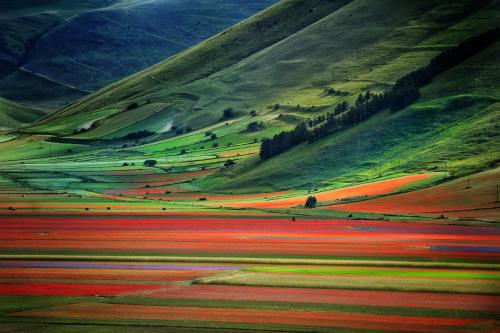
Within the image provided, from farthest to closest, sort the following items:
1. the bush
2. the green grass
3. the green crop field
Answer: the bush, the green grass, the green crop field

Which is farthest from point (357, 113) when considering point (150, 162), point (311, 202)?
point (311, 202)

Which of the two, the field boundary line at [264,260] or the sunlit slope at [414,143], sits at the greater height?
the sunlit slope at [414,143]

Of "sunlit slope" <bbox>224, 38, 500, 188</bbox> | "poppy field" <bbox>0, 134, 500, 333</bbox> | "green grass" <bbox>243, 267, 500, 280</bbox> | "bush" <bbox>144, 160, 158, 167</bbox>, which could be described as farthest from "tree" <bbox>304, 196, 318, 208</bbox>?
"bush" <bbox>144, 160, 158, 167</bbox>

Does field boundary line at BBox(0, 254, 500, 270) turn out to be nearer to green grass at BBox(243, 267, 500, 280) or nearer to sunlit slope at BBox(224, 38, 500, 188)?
green grass at BBox(243, 267, 500, 280)

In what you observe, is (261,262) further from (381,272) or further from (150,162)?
(150,162)

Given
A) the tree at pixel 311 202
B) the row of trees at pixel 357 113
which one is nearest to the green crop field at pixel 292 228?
the tree at pixel 311 202

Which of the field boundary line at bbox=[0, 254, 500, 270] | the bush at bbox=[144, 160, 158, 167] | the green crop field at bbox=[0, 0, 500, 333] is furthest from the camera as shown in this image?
the bush at bbox=[144, 160, 158, 167]

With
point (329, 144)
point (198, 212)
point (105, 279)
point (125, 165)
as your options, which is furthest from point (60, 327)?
point (125, 165)

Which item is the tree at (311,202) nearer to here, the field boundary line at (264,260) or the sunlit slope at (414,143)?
the sunlit slope at (414,143)

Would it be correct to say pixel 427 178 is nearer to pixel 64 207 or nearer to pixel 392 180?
pixel 392 180
